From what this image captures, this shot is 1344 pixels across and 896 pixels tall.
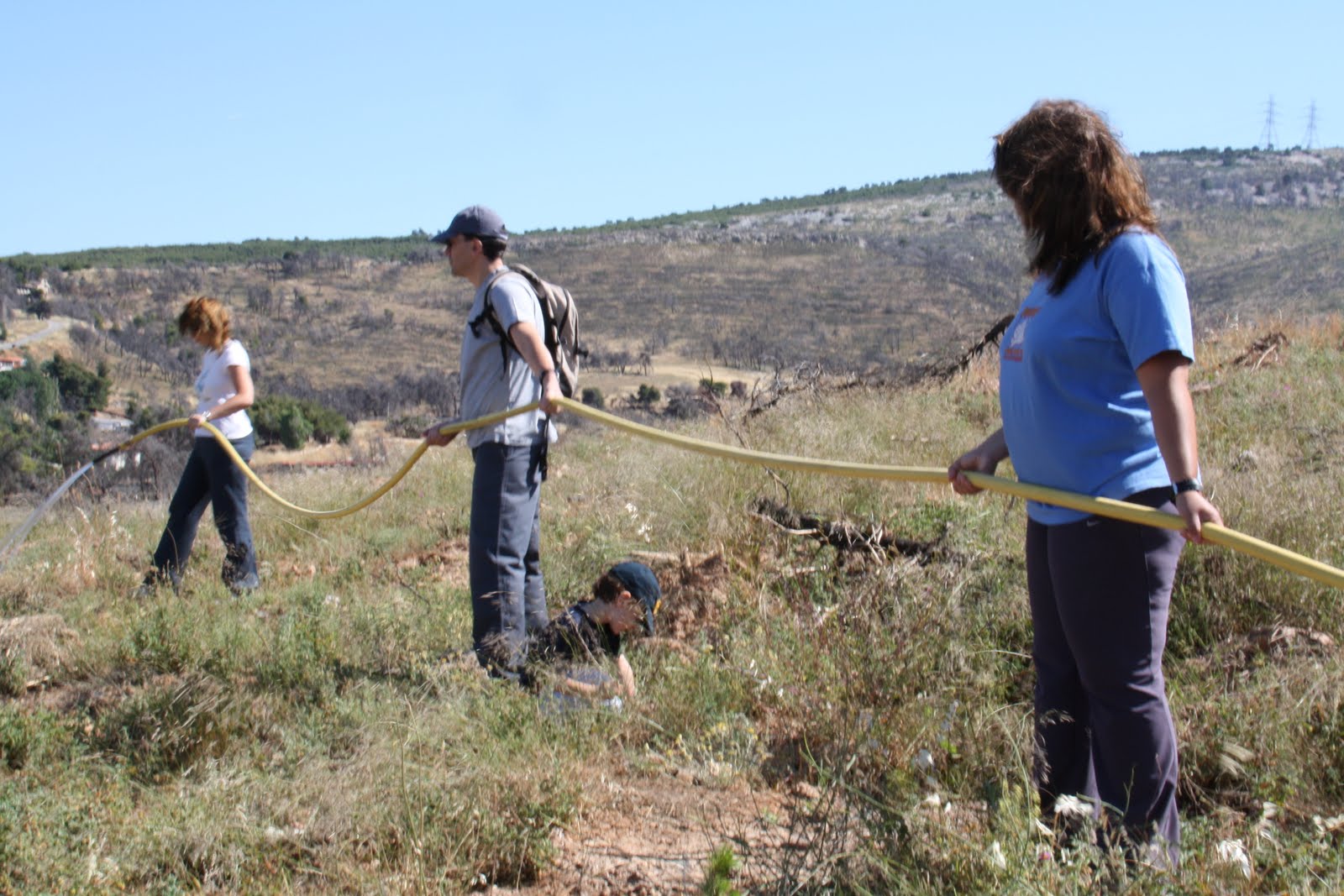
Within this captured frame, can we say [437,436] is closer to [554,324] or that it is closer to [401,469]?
[554,324]

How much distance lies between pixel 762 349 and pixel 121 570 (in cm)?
2962

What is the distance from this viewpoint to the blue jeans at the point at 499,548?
3877 mm

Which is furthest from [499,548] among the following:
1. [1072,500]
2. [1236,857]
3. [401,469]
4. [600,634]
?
[1236,857]

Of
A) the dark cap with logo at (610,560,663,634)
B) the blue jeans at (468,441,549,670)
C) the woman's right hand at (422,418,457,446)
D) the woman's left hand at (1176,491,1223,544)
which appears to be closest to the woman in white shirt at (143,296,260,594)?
the woman's right hand at (422,418,457,446)

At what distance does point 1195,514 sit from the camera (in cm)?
208

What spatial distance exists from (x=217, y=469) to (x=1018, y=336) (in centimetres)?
440

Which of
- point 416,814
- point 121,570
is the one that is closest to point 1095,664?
point 416,814

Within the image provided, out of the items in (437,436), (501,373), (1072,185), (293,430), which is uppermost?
(1072,185)

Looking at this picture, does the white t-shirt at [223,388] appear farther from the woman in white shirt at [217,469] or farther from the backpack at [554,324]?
the backpack at [554,324]

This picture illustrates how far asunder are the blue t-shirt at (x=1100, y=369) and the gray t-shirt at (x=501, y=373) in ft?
6.46

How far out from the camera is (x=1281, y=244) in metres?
50.5

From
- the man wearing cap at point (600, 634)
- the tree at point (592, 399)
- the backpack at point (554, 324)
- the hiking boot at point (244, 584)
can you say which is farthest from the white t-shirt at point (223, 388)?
the tree at point (592, 399)

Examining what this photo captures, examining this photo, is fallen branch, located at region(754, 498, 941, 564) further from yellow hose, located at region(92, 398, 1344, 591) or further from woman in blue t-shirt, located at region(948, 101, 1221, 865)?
woman in blue t-shirt, located at region(948, 101, 1221, 865)

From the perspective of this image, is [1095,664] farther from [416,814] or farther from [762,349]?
[762,349]
